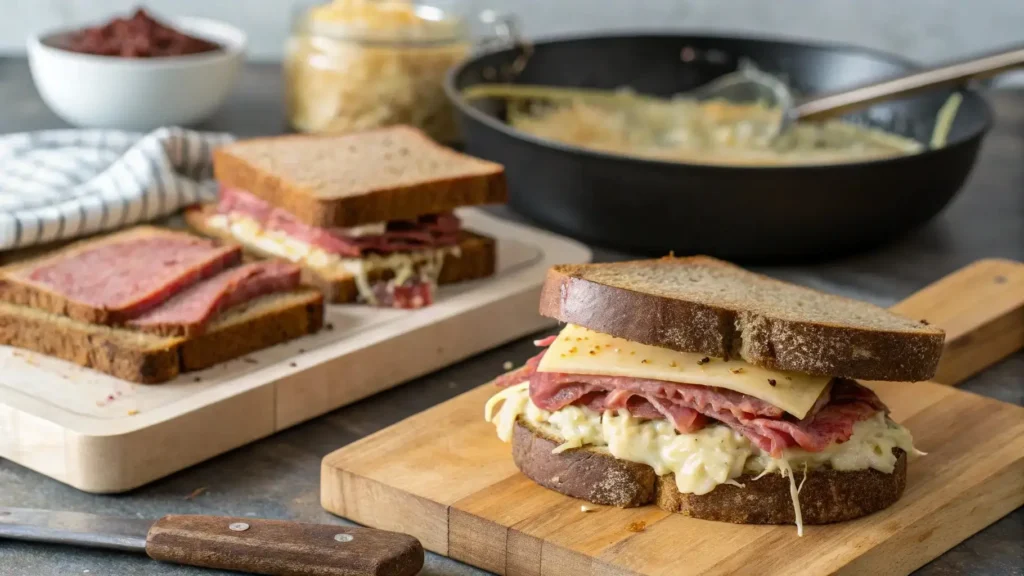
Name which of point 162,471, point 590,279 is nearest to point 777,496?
point 590,279

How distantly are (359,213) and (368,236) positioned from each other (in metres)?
0.09

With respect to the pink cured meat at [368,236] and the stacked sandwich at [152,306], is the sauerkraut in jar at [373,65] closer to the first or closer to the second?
the pink cured meat at [368,236]

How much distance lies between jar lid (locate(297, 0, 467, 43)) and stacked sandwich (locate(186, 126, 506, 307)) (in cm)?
82

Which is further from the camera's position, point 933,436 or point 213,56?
point 213,56

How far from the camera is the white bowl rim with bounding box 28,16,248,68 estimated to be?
4203 millimetres

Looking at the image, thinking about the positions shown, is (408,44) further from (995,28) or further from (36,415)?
(995,28)

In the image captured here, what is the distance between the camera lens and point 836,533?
7.22 feet

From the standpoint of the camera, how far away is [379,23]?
438cm

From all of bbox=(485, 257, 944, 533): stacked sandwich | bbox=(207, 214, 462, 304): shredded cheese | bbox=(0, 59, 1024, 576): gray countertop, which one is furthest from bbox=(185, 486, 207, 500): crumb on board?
bbox=(207, 214, 462, 304): shredded cheese

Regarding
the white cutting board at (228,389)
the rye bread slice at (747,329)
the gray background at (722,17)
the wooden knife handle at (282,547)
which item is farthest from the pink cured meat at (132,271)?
the gray background at (722,17)

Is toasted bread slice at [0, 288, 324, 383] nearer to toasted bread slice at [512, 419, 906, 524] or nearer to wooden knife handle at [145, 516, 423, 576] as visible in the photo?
wooden knife handle at [145, 516, 423, 576]

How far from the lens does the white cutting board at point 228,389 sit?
2385 millimetres

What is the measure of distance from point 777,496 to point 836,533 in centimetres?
12

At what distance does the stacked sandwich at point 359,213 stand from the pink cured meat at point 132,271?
25 cm
